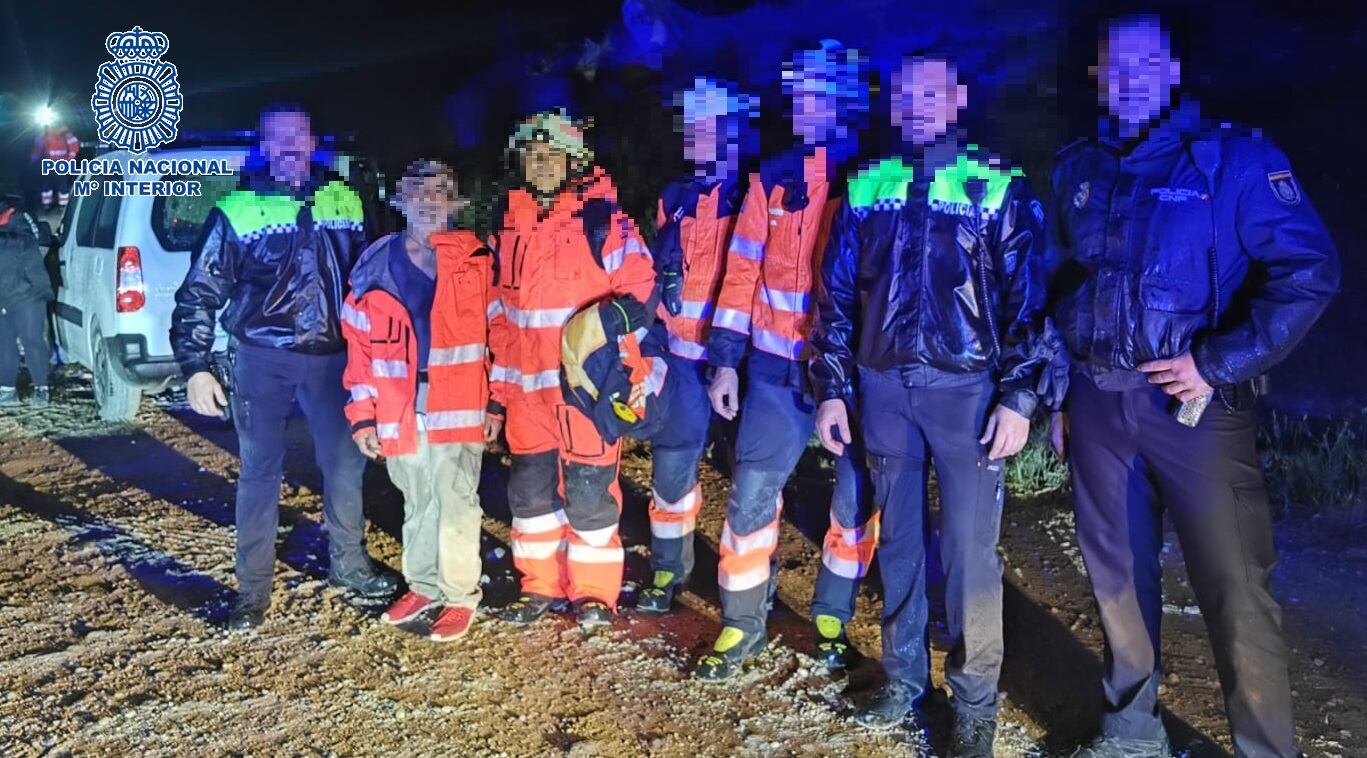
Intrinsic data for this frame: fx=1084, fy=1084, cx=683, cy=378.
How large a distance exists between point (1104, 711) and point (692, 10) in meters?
15.2

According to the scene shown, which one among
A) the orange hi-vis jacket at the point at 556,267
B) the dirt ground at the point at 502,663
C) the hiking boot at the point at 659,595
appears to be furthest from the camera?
the hiking boot at the point at 659,595

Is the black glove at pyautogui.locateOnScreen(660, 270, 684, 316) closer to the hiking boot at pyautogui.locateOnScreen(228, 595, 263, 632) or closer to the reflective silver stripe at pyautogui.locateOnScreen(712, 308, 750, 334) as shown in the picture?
the reflective silver stripe at pyautogui.locateOnScreen(712, 308, 750, 334)

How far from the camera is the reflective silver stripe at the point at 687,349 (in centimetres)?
443

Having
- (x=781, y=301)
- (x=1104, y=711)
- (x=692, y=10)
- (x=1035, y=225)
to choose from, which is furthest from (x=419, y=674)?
(x=692, y=10)

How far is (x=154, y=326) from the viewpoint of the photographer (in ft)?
24.1

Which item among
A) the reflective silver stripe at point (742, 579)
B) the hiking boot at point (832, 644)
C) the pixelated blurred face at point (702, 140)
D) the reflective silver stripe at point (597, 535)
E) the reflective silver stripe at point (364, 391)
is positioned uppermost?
the pixelated blurred face at point (702, 140)

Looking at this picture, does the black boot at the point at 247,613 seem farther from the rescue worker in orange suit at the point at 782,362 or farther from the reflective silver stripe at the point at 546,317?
the rescue worker in orange suit at the point at 782,362

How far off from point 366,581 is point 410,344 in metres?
1.24

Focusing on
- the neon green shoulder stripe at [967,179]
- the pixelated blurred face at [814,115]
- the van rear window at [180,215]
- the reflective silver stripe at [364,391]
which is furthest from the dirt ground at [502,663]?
the van rear window at [180,215]

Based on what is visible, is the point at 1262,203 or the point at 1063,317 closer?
the point at 1262,203

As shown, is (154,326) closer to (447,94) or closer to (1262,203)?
(1262,203)

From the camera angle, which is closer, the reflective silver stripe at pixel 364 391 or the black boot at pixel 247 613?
the reflective silver stripe at pixel 364 391

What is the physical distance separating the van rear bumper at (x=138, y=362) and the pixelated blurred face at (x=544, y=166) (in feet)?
14.5

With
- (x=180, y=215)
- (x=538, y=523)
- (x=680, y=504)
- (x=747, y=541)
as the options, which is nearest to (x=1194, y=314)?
(x=747, y=541)
